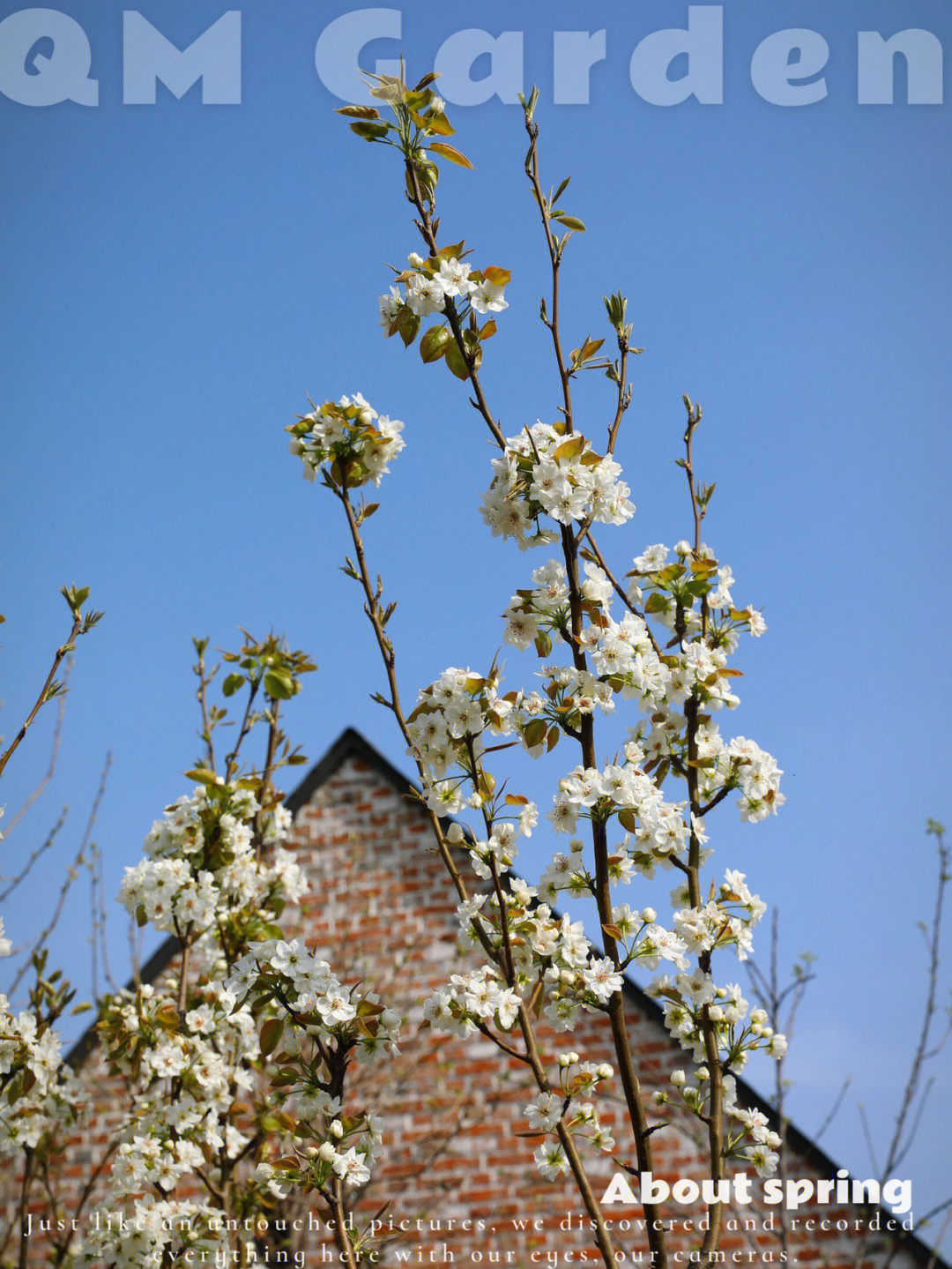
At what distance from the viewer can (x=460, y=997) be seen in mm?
1719

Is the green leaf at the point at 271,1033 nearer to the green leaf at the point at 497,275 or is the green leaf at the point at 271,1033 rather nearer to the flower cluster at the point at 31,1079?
the flower cluster at the point at 31,1079

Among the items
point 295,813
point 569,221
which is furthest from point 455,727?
point 295,813

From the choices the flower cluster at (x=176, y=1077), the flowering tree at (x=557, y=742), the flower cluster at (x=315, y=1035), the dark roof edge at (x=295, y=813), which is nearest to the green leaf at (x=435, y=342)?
the flowering tree at (x=557, y=742)

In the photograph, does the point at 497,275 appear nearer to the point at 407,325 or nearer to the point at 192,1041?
the point at 407,325

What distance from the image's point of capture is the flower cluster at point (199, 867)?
278 centimetres

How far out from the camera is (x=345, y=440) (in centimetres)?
202

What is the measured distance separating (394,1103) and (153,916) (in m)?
1.93

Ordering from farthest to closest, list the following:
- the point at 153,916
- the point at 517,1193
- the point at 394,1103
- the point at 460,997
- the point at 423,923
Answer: the point at 423,923 < the point at 394,1103 < the point at 517,1193 < the point at 153,916 < the point at 460,997

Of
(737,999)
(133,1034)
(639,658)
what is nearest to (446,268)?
(639,658)

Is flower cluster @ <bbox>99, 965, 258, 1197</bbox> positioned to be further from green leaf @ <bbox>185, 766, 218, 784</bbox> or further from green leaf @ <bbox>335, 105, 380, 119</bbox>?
green leaf @ <bbox>335, 105, 380, 119</bbox>

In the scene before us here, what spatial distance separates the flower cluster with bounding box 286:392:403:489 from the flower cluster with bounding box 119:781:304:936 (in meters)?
1.23

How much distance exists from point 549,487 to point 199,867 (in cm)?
174

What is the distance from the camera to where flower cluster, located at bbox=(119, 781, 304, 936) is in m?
2.78

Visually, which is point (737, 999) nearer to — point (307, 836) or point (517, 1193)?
point (517, 1193)
